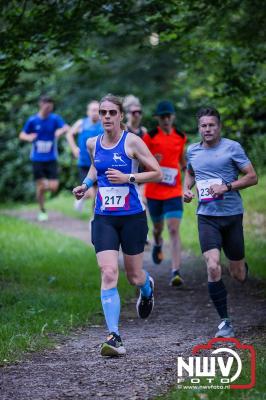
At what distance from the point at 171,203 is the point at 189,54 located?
252cm

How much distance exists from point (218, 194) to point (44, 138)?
10.0m

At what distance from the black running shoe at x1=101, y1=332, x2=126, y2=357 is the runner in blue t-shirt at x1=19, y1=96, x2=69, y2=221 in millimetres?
10222

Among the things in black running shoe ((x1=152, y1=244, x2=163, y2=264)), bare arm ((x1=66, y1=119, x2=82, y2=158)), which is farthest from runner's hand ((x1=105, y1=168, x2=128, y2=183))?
bare arm ((x1=66, y1=119, x2=82, y2=158))

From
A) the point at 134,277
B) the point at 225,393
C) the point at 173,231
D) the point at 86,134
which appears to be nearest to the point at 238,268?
the point at 134,277

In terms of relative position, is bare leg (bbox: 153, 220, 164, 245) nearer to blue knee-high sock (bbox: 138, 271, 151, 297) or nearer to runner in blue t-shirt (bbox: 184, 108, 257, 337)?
blue knee-high sock (bbox: 138, 271, 151, 297)

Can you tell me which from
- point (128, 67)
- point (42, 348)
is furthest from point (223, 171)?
point (128, 67)

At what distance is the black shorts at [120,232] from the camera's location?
7.80 metres

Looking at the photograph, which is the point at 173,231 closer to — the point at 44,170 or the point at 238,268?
the point at 238,268

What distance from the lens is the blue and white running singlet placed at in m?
7.84

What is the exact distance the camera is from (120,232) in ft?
26.1

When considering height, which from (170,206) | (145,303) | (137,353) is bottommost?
(137,353)

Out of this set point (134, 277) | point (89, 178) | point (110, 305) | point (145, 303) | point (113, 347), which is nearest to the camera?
point (113, 347)

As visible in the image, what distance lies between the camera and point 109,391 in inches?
243

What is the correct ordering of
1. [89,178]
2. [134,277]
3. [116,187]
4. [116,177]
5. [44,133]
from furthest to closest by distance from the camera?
[44,133] → [89,178] → [134,277] → [116,187] → [116,177]
